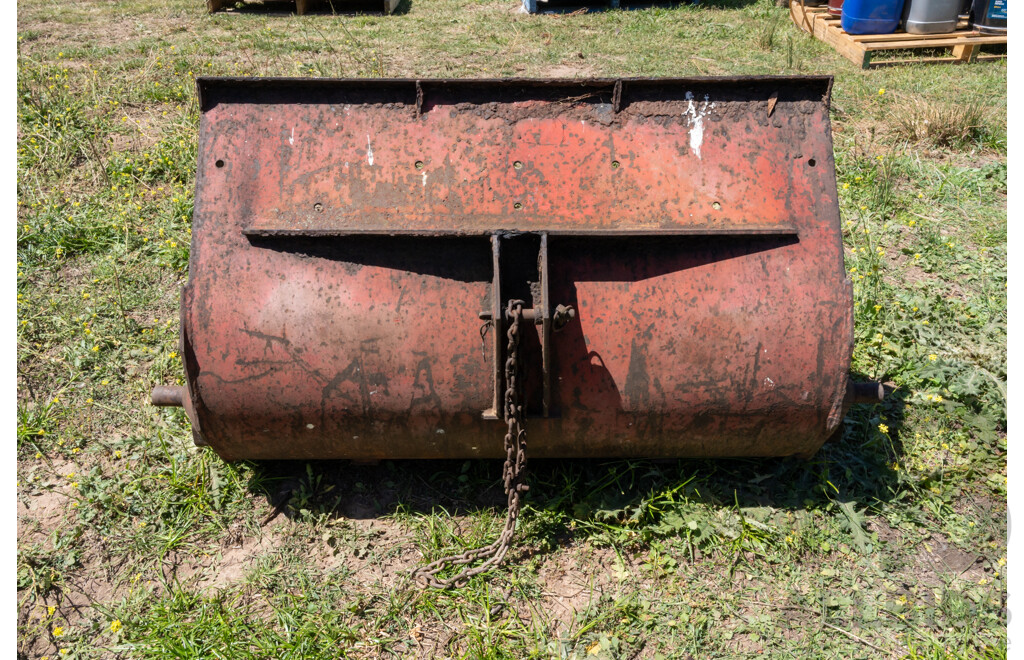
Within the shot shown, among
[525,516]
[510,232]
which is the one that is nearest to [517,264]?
[510,232]

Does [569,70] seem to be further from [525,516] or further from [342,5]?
[525,516]

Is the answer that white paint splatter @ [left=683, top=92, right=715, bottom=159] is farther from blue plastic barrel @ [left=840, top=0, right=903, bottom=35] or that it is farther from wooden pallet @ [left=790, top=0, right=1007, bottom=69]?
blue plastic barrel @ [left=840, top=0, right=903, bottom=35]

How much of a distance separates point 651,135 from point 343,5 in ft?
24.6

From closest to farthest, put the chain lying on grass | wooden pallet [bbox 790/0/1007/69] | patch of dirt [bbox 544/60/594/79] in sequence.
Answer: the chain lying on grass
patch of dirt [bbox 544/60/594/79]
wooden pallet [bbox 790/0/1007/69]

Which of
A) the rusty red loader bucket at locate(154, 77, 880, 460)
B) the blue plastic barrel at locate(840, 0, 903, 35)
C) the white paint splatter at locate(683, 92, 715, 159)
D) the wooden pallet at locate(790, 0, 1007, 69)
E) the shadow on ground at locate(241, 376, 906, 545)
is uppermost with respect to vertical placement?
the blue plastic barrel at locate(840, 0, 903, 35)

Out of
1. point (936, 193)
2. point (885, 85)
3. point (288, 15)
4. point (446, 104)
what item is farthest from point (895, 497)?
point (288, 15)

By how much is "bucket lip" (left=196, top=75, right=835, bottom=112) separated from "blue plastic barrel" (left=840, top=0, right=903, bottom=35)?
18.7 feet

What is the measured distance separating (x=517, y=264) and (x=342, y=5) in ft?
25.3

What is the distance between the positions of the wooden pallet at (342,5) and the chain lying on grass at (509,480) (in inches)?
292

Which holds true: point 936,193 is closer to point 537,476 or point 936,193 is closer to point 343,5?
point 537,476

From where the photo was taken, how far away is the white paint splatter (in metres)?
2.69

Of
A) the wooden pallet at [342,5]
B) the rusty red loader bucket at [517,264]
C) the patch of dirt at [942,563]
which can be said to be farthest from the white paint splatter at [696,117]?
the wooden pallet at [342,5]

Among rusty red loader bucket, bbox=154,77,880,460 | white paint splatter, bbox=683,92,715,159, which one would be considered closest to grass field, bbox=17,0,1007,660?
rusty red loader bucket, bbox=154,77,880,460

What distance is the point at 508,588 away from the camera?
2754 mm
